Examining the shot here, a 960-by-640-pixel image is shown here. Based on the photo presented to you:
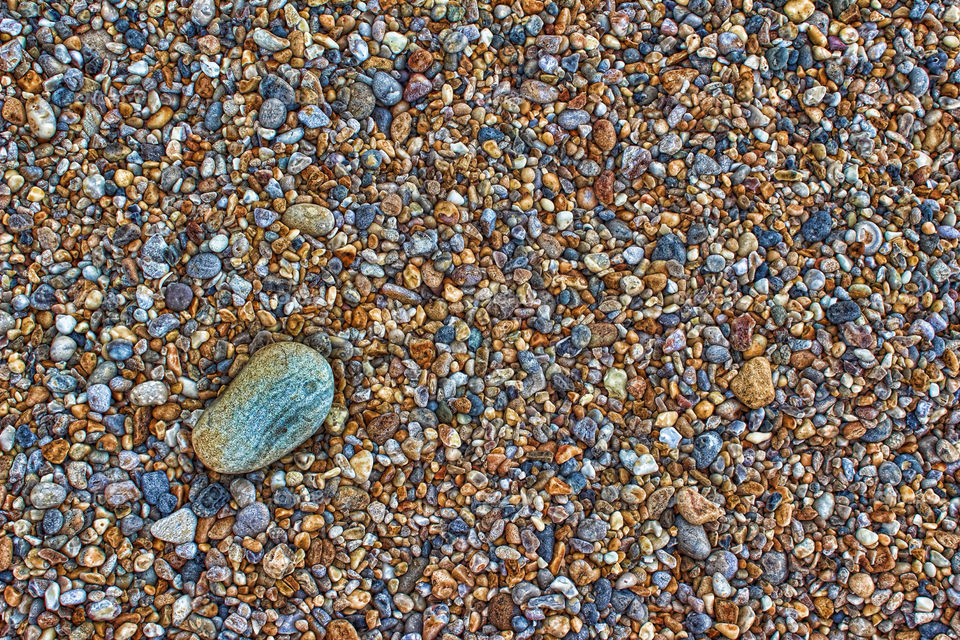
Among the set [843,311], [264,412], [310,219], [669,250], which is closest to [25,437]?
[264,412]

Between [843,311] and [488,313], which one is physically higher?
[843,311]

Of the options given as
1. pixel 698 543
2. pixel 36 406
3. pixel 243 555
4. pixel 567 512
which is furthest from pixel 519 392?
pixel 36 406

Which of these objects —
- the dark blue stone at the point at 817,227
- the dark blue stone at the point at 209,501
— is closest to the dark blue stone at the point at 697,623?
the dark blue stone at the point at 817,227

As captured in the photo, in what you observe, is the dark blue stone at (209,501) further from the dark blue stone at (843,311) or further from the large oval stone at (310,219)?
the dark blue stone at (843,311)

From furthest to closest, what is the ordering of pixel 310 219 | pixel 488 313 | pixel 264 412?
pixel 488 313 < pixel 310 219 < pixel 264 412

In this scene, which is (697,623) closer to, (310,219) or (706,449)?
(706,449)

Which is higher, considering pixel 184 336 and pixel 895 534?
pixel 184 336

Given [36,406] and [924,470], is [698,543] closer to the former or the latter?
[924,470]
